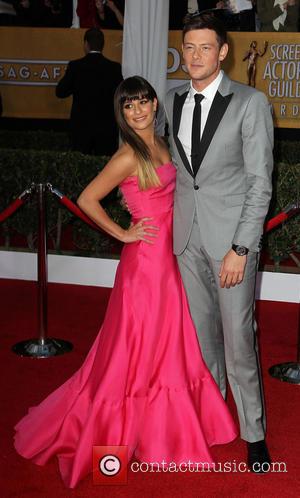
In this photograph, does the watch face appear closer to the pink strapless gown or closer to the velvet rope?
the pink strapless gown

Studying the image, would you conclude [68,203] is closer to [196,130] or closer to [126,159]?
[126,159]

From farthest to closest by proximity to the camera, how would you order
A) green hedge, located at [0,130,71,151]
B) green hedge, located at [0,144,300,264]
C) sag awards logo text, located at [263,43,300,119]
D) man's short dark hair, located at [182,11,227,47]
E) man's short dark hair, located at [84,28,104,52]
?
green hedge, located at [0,130,71,151], sag awards logo text, located at [263,43,300,119], man's short dark hair, located at [84,28,104,52], green hedge, located at [0,144,300,264], man's short dark hair, located at [182,11,227,47]

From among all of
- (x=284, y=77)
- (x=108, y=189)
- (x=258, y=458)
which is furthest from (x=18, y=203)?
(x=284, y=77)

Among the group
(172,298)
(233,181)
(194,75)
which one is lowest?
(172,298)

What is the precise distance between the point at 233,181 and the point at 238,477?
1298mm

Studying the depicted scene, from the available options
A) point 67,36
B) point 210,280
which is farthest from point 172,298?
point 67,36

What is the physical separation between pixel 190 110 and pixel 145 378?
120cm

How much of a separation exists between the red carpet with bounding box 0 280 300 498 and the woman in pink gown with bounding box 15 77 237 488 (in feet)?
0.35

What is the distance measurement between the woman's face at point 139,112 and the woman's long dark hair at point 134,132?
14mm

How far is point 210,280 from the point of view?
373cm

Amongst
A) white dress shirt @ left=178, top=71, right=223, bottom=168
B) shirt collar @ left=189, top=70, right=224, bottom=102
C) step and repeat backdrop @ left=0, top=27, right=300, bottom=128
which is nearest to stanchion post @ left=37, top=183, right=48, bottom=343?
white dress shirt @ left=178, top=71, right=223, bottom=168

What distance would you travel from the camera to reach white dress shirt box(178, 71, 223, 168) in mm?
3443

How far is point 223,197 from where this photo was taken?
3459mm

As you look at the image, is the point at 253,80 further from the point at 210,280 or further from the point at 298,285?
the point at 210,280
